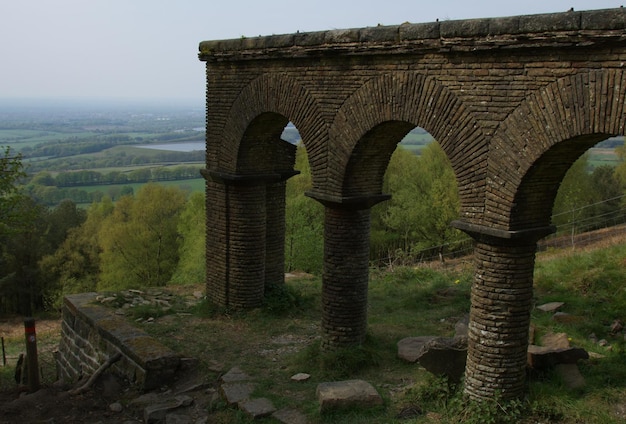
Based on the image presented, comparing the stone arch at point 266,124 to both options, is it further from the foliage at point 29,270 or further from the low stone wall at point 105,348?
the foliage at point 29,270

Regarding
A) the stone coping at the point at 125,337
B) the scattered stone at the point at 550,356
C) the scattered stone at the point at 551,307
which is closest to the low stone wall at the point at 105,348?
the stone coping at the point at 125,337

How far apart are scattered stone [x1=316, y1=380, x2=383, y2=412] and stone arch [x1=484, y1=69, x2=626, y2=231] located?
2.92m

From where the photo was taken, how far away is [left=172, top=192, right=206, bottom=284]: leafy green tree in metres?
24.0

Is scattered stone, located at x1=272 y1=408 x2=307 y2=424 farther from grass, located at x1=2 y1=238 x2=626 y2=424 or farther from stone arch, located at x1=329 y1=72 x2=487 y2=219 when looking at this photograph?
stone arch, located at x1=329 y1=72 x2=487 y2=219

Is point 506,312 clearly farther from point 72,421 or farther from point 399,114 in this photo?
point 72,421

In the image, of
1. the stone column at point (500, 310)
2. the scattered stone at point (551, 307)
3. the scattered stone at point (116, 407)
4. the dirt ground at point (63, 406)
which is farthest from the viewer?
the scattered stone at point (551, 307)

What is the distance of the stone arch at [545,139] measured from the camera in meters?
6.15

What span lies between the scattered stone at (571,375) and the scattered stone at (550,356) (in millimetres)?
85

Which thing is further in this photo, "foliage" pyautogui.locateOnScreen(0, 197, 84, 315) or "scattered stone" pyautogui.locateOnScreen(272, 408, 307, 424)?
"foliage" pyautogui.locateOnScreen(0, 197, 84, 315)

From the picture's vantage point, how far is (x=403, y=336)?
10.9 meters

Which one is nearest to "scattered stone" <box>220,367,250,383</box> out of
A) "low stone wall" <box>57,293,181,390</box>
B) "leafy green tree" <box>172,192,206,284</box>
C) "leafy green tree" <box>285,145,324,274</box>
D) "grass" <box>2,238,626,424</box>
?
"grass" <box>2,238,626,424</box>

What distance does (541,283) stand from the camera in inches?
510

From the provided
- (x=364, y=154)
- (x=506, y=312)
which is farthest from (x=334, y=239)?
(x=506, y=312)

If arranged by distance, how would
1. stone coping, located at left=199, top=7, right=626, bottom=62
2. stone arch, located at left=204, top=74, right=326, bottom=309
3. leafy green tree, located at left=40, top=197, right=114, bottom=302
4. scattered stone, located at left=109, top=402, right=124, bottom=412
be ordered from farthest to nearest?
leafy green tree, located at left=40, top=197, right=114, bottom=302 < stone arch, located at left=204, top=74, right=326, bottom=309 < scattered stone, located at left=109, top=402, right=124, bottom=412 < stone coping, located at left=199, top=7, right=626, bottom=62
